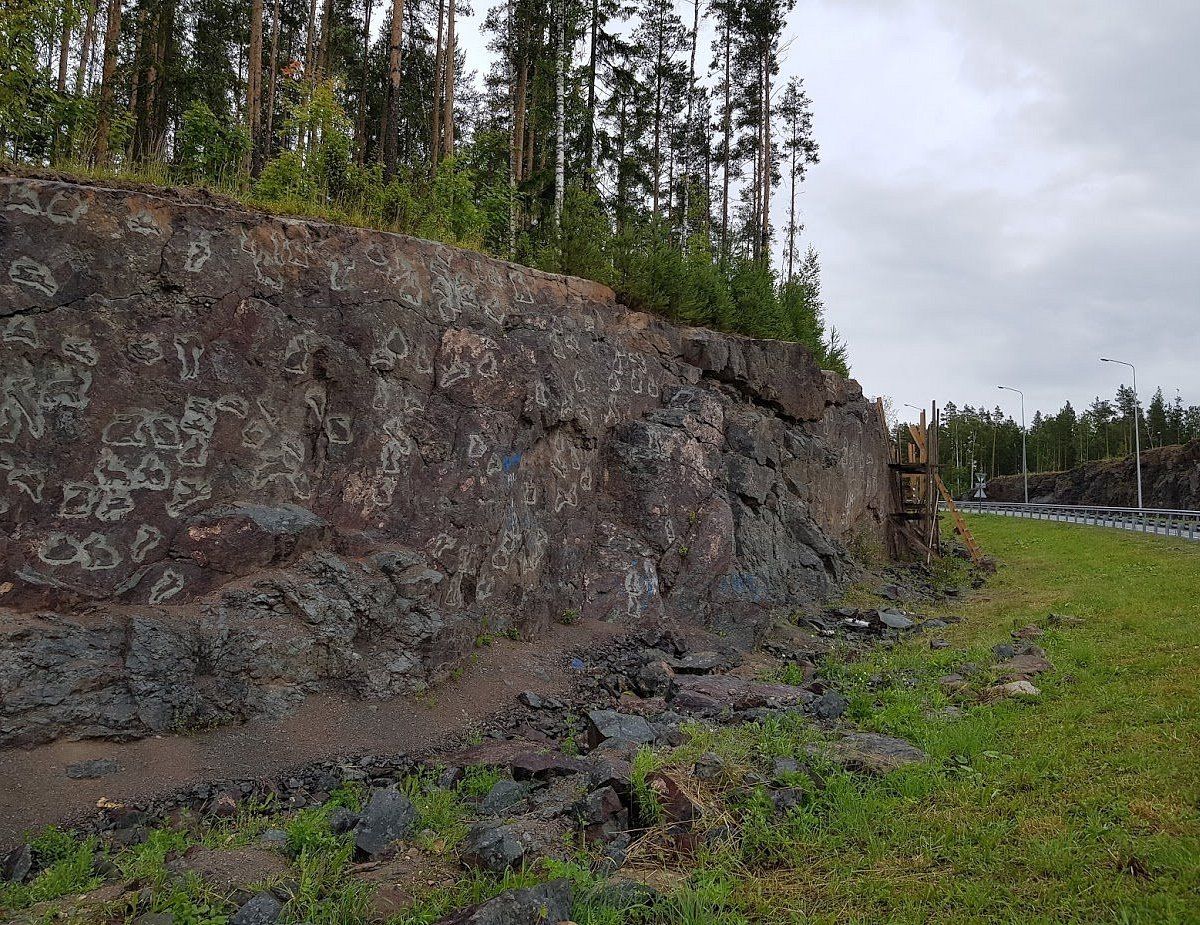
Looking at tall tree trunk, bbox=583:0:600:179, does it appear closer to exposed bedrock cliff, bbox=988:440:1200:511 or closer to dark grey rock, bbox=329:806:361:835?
dark grey rock, bbox=329:806:361:835

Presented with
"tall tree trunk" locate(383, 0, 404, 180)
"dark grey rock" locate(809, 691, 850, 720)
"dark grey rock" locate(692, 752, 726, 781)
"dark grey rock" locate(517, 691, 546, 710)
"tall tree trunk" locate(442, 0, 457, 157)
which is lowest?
"dark grey rock" locate(517, 691, 546, 710)

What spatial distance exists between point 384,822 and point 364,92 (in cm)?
2537

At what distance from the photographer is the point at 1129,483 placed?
5331 cm

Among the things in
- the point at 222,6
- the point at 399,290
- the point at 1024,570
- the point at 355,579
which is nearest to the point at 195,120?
the point at 399,290

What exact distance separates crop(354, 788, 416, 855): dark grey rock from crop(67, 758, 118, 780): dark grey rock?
7.58 feet

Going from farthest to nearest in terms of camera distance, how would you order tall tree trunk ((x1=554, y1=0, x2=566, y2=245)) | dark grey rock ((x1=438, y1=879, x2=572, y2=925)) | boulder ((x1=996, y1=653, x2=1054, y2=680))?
tall tree trunk ((x1=554, y1=0, x2=566, y2=245)) < boulder ((x1=996, y1=653, x2=1054, y2=680)) < dark grey rock ((x1=438, y1=879, x2=572, y2=925))

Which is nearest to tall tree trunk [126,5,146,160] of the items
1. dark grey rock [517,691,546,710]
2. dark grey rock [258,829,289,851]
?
dark grey rock [517,691,546,710]

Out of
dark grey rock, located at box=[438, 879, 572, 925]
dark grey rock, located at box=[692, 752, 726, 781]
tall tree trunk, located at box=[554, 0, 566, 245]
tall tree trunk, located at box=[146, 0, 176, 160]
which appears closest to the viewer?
dark grey rock, located at box=[438, 879, 572, 925]

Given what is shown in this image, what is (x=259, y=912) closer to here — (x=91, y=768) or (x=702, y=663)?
(x=91, y=768)

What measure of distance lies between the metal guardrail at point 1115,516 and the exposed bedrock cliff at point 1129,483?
31.0ft

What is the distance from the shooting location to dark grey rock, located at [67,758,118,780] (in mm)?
6117

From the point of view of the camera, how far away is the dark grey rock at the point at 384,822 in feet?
17.7

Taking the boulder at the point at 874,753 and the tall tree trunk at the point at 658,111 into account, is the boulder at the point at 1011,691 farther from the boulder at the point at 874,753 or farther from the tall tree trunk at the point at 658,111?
the tall tree trunk at the point at 658,111

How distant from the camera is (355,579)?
26.8 feet
